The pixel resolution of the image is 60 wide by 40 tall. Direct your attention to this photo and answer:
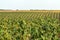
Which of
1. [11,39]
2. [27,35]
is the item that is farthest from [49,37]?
[11,39]

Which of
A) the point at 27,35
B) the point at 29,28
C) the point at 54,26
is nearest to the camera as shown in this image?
the point at 27,35

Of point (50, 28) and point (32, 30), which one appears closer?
point (32, 30)

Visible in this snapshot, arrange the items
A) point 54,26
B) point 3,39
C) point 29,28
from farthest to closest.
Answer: point 54,26 → point 29,28 → point 3,39

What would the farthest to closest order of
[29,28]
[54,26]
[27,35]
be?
[54,26] → [29,28] → [27,35]

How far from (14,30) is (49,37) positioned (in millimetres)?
2586

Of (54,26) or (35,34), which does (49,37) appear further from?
(54,26)

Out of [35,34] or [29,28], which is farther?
[29,28]

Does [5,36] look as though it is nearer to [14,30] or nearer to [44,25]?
[14,30]

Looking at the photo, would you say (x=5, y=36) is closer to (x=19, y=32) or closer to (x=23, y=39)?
(x=23, y=39)

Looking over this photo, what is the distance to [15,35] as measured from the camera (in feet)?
38.0

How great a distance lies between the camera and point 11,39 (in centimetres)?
1071

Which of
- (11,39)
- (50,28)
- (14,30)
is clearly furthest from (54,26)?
(11,39)

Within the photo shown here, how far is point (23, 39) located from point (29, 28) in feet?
6.90

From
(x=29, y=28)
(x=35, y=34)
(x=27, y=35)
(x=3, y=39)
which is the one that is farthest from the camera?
(x=29, y=28)
